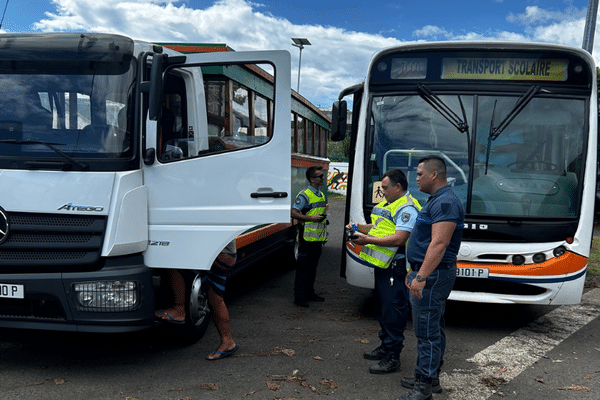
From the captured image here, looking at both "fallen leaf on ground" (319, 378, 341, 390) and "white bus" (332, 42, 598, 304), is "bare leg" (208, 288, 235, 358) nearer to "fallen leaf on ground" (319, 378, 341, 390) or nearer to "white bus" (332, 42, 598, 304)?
"fallen leaf on ground" (319, 378, 341, 390)

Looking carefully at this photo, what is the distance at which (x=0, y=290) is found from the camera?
418 centimetres

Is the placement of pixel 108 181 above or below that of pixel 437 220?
above

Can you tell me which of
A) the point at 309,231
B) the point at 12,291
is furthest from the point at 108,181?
the point at 309,231

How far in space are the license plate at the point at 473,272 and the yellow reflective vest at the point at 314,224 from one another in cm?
181

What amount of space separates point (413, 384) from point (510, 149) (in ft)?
9.10

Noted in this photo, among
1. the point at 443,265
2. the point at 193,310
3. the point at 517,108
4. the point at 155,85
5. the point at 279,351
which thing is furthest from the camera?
the point at 517,108

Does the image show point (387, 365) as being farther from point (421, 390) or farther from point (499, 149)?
point (499, 149)

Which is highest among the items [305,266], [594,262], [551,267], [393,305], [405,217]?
[405,217]

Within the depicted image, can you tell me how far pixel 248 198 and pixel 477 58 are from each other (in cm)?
309

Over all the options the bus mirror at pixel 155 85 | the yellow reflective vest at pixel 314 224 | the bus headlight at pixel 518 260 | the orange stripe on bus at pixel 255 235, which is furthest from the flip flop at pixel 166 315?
the bus headlight at pixel 518 260

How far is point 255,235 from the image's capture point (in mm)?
6668

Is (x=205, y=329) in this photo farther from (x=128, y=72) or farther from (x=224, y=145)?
(x=128, y=72)

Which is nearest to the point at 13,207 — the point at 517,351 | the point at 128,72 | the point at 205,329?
the point at 128,72

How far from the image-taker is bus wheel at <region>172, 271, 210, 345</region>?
4891 millimetres
